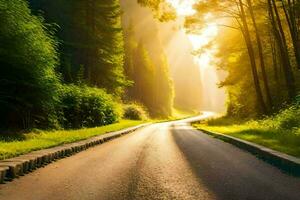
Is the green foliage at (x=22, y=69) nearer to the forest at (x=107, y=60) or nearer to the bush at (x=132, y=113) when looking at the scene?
the forest at (x=107, y=60)

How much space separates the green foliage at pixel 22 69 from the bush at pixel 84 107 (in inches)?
155

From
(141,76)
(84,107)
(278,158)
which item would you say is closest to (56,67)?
(84,107)

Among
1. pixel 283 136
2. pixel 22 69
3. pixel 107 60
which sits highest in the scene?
pixel 107 60

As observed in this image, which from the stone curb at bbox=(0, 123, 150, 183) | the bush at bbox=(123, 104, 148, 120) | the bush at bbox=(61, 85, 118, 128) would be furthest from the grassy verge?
the bush at bbox=(123, 104, 148, 120)

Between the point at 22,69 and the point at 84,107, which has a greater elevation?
the point at 22,69

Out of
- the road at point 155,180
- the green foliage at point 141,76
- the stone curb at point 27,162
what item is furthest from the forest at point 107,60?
the green foliage at point 141,76

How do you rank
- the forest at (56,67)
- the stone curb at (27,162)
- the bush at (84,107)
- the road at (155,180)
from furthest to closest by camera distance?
the bush at (84,107) → the forest at (56,67) → the stone curb at (27,162) → the road at (155,180)

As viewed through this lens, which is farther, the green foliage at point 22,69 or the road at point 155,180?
the green foliage at point 22,69

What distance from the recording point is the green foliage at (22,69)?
19.9m

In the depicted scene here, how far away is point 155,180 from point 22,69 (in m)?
12.5

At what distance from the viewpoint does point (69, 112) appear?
2941cm

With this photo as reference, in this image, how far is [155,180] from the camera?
977 centimetres

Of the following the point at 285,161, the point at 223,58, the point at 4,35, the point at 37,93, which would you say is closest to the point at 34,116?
the point at 37,93

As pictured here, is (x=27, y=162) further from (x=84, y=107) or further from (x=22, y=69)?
(x=84, y=107)
